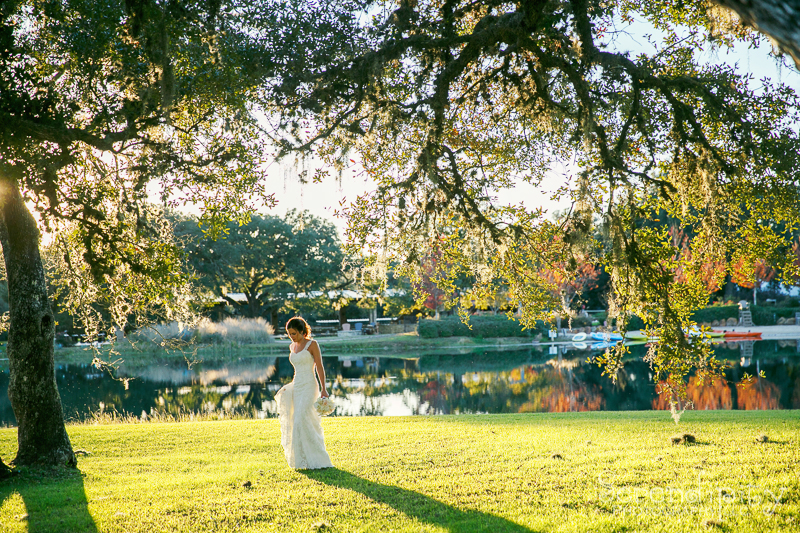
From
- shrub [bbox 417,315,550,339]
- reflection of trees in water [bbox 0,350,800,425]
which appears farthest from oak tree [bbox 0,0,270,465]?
shrub [bbox 417,315,550,339]

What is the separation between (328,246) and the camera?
38.0 metres

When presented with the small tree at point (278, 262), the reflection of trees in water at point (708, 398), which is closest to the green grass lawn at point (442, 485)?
the reflection of trees in water at point (708, 398)

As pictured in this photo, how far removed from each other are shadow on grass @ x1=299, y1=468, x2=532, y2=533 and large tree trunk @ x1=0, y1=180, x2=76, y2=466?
3044 mm

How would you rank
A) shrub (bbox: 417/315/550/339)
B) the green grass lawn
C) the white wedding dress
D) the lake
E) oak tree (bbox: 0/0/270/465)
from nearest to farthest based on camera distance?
1. the green grass lawn
2. oak tree (bbox: 0/0/270/465)
3. the white wedding dress
4. the lake
5. shrub (bbox: 417/315/550/339)

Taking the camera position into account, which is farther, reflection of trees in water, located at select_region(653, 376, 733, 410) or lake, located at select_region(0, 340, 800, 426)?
lake, located at select_region(0, 340, 800, 426)

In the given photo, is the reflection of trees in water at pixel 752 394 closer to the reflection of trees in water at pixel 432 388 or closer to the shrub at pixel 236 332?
the reflection of trees in water at pixel 432 388

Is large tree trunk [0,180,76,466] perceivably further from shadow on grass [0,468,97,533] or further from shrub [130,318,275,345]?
shrub [130,318,275,345]

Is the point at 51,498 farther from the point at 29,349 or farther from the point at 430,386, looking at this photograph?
the point at 430,386

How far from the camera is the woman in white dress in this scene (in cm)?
598

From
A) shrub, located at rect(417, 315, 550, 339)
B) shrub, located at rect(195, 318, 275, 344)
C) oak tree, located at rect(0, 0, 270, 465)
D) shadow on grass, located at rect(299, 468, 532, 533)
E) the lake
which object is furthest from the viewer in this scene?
shrub, located at rect(417, 315, 550, 339)

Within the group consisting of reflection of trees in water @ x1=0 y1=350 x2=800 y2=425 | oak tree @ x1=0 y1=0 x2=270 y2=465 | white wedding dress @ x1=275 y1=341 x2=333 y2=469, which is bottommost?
reflection of trees in water @ x1=0 y1=350 x2=800 y2=425

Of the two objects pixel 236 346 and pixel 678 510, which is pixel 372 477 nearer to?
pixel 678 510

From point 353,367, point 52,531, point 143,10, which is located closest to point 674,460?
point 52,531

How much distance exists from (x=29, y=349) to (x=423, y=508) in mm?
4768
